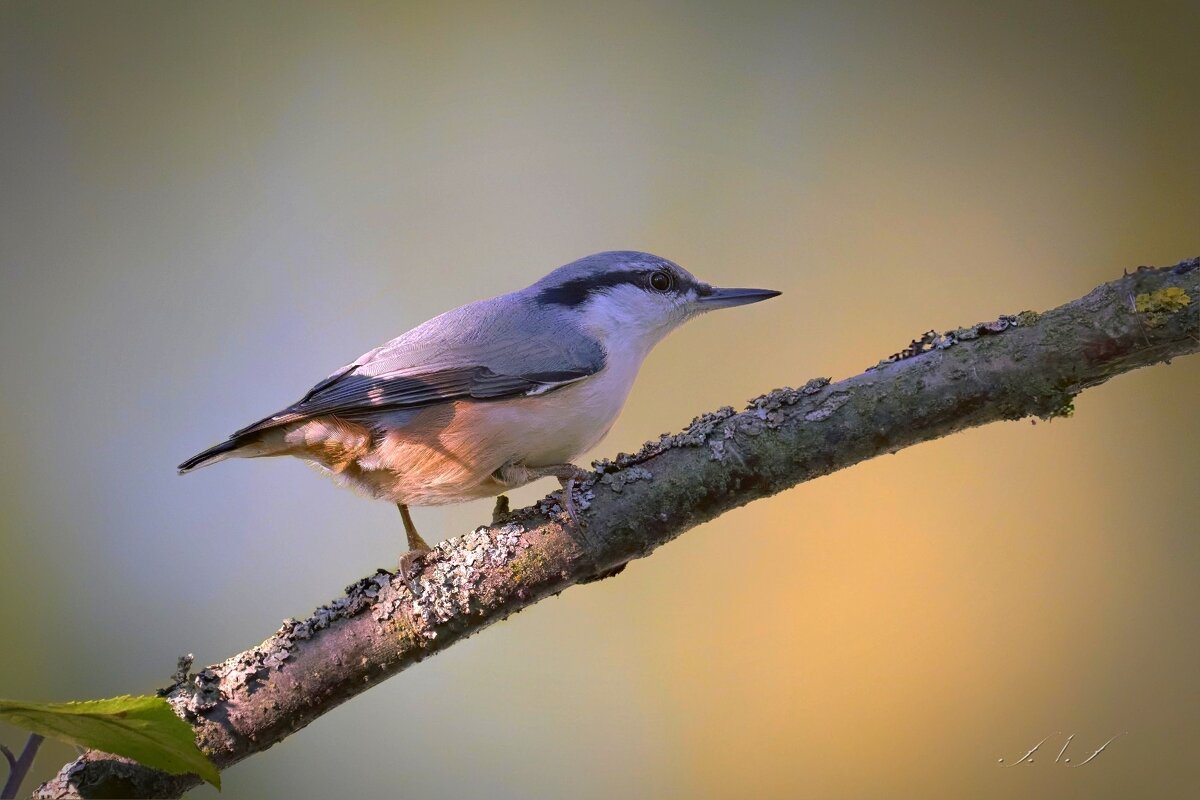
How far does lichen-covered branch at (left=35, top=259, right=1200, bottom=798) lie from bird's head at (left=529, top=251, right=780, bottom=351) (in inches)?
24.2

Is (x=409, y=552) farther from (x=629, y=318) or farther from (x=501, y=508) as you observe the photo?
(x=629, y=318)

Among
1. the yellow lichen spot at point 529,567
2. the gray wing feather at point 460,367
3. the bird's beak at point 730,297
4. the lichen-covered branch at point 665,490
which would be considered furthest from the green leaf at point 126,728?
the bird's beak at point 730,297

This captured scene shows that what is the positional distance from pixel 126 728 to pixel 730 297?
1474 millimetres

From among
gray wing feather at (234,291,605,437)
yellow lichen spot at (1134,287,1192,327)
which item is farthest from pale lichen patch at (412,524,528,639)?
yellow lichen spot at (1134,287,1192,327)

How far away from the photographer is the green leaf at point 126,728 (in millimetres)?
859

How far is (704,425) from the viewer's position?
1368 millimetres

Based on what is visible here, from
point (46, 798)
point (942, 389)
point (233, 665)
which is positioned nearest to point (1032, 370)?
point (942, 389)

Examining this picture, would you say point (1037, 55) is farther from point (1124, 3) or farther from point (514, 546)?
point (514, 546)

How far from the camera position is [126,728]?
2.94ft

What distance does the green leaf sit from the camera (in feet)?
2.82

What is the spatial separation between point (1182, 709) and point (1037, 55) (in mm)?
1780

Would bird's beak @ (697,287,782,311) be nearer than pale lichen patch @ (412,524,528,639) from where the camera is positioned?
No
